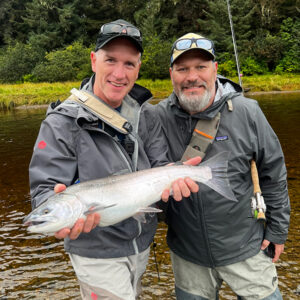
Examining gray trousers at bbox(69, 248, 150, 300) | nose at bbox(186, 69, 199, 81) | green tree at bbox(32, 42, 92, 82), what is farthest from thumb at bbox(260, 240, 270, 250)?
green tree at bbox(32, 42, 92, 82)

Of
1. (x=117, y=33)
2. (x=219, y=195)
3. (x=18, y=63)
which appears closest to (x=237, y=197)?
(x=219, y=195)

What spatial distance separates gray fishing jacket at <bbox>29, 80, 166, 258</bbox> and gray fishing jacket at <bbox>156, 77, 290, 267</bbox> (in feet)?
1.93

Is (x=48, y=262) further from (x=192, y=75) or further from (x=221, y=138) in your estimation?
(x=192, y=75)

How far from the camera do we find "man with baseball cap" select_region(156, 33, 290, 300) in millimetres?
3102

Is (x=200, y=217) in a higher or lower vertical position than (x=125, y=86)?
lower

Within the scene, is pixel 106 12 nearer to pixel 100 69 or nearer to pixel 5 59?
pixel 5 59

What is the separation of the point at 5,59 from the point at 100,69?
46.2 metres

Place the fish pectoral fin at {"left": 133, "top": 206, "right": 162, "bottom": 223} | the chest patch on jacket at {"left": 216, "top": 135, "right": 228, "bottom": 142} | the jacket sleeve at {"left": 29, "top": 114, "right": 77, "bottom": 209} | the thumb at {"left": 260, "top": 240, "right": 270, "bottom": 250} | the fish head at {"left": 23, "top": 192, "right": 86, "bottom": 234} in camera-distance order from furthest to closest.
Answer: the thumb at {"left": 260, "top": 240, "right": 270, "bottom": 250}, the chest patch on jacket at {"left": 216, "top": 135, "right": 228, "bottom": 142}, the fish pectoral fin at {"left": 133, "top": 206, "right": 162, "bottom": 223}, the jacket sleeve at {"left": 29, "top": 114, "right": 77, "bottom": 209}, the fish head at {"left": 23, "top": 192, "right": 86, "bottom": 234}

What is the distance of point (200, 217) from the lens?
3.10 m

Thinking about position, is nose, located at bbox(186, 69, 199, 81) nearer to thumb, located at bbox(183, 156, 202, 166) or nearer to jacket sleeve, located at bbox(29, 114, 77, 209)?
thumb, located at bbox(183, 156, 202, 166)

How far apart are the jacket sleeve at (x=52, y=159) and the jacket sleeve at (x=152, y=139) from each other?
72 centimetres

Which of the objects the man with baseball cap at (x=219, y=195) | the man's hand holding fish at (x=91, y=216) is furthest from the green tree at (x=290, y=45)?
the man's hand holding fish at (x=91, y=216)

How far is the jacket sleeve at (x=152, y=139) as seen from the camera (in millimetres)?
3027

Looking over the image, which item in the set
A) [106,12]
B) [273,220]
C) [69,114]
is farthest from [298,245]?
[106,12]
